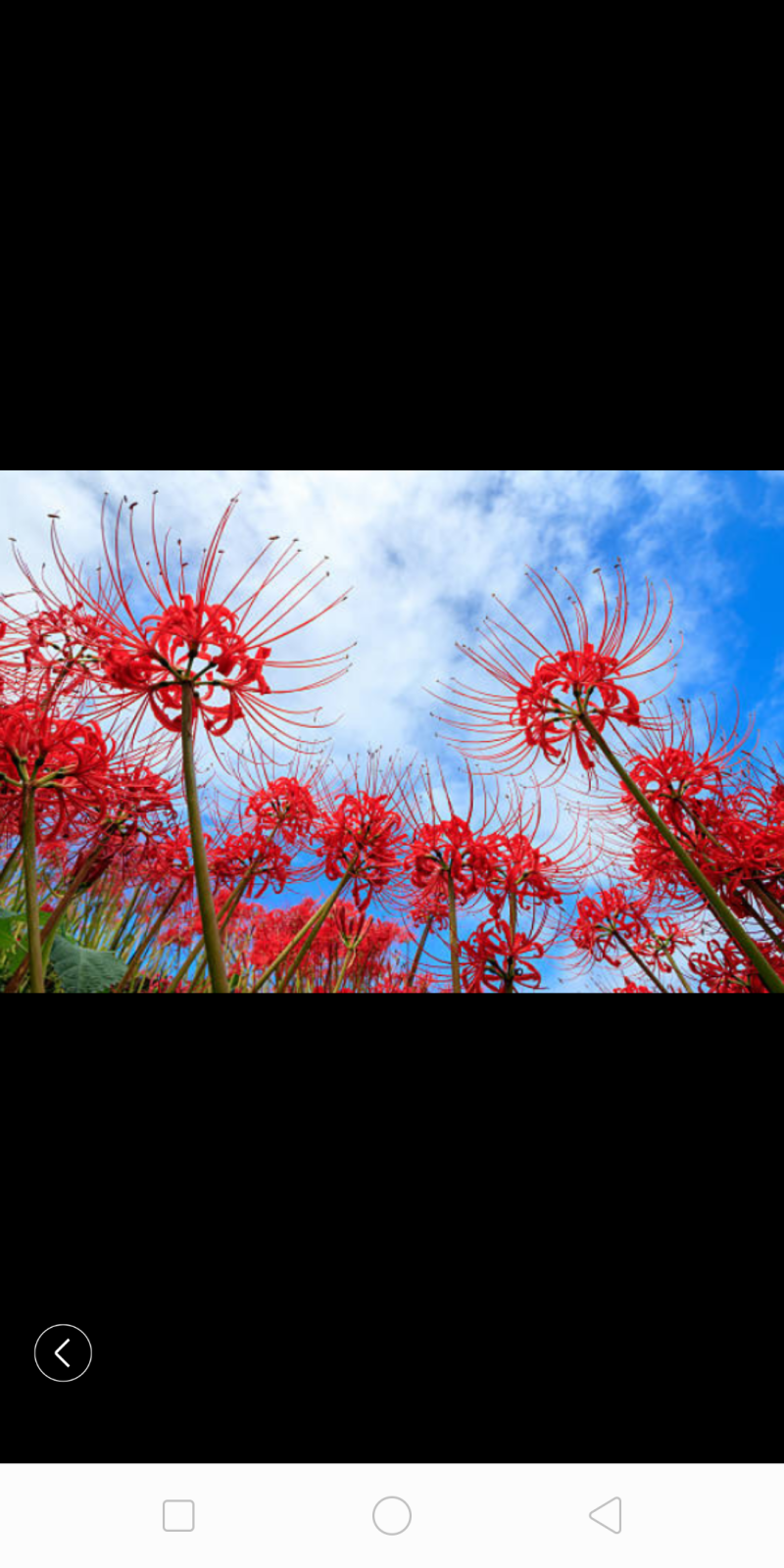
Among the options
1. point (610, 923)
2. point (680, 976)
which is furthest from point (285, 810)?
point (680, 976)

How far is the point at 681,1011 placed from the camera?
719 millimetres

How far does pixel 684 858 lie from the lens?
0.97 metres

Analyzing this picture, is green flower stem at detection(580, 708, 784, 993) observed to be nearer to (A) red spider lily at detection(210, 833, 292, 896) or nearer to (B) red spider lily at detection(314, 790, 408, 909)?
(B) red spider lily at detection(314, 790, 408, 909)

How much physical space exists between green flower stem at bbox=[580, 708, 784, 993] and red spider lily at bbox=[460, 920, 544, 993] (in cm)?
23

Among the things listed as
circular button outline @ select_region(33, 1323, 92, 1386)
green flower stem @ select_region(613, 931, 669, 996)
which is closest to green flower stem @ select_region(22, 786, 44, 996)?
circular button outline @ select_region(33, 1323, 92, 1386)

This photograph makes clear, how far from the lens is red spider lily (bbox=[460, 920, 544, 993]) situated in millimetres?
907

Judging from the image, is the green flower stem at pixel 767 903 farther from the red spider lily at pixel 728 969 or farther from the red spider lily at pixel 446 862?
the red spider lily at pixel 446 862
